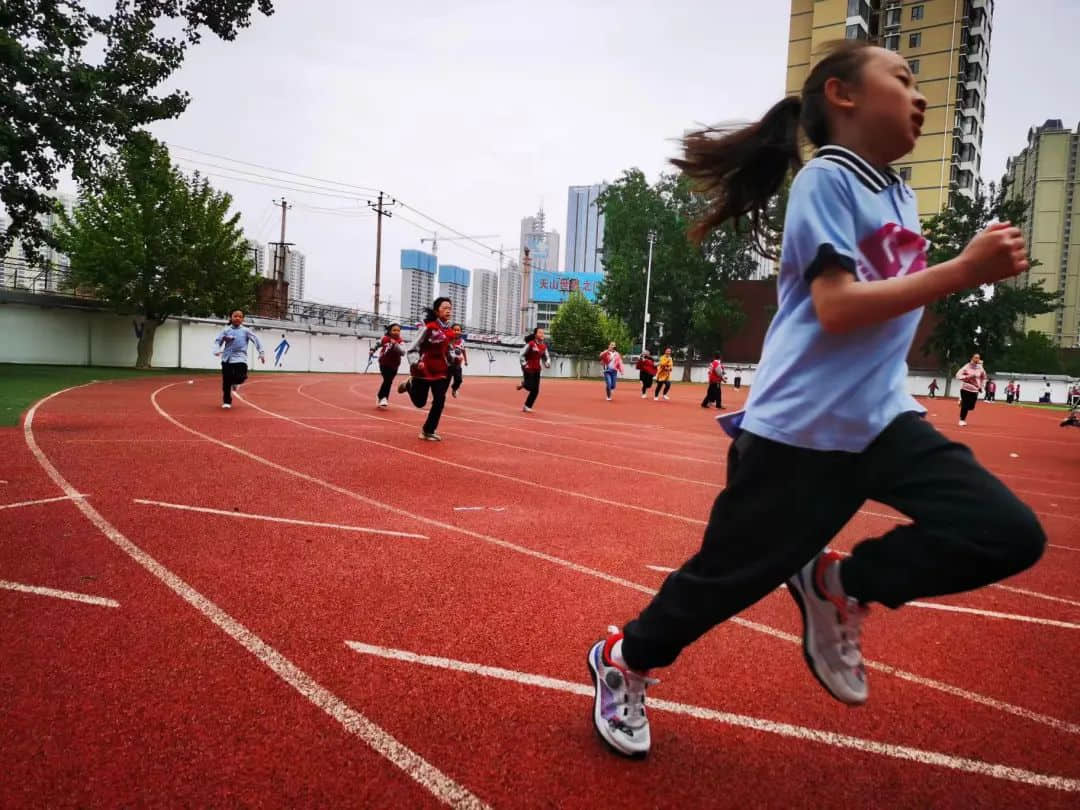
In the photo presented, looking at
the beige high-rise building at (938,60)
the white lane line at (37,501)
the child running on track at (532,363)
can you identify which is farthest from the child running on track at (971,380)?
the beige high-rise building at (938,60)

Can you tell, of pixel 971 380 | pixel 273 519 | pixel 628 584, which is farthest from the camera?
pixel 971 380

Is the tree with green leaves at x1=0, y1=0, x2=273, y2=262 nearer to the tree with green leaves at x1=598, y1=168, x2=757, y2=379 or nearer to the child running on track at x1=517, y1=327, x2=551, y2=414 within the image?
the child running on track at x1=517, y1=327, x2=551, y2=414

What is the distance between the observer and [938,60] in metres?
58.8

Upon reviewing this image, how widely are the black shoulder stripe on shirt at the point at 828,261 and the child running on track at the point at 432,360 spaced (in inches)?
343

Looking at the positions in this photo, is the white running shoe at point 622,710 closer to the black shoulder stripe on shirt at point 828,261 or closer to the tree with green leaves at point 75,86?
the black shoulder stripe on shirt at point 828,261

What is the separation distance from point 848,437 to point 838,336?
25 centimetres

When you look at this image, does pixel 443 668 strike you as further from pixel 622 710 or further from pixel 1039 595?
pixel 1039 595

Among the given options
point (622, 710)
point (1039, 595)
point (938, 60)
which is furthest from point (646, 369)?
point (938, 60)

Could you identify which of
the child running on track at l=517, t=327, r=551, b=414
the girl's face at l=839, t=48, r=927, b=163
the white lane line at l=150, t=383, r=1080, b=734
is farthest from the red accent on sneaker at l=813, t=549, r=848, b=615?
the child running on track at l=517, t=327, r=551, b=414

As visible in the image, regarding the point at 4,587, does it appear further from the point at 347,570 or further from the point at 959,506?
the point at 959,506

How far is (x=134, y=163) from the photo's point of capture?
18922mm

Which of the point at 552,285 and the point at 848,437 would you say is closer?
the point at 848,437

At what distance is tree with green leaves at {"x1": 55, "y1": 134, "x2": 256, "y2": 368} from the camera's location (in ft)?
87.0

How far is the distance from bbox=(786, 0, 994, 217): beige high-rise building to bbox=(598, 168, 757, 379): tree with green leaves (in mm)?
15746
